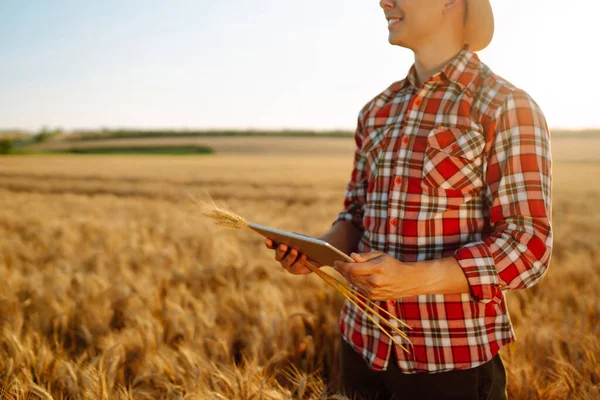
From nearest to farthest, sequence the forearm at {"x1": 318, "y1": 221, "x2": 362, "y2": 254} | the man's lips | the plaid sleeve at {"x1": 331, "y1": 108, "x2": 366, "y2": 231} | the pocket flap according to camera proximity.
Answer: the pocket flap
the man's lips
the forearm at {"x1": 318, "y1": 221, "x2": 362, "y2": 254}
the plaid sleeve at {"x1": 331, "y1": 108, "x2": 366, "y2": 231}

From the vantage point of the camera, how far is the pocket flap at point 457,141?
1.29 meters

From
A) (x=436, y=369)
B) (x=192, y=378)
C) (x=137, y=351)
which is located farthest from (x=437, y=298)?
(x=137, y=351)

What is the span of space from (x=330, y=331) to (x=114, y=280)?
1.68 metres

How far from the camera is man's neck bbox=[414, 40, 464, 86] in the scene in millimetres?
1438

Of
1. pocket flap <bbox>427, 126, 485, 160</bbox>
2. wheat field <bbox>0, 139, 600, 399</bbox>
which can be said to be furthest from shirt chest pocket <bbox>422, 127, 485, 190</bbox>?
wheat field <bbox>0, 139, 600, 399</bbox>

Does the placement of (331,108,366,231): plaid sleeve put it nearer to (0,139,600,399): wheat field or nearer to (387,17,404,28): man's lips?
(387,17,404,28): man's lips

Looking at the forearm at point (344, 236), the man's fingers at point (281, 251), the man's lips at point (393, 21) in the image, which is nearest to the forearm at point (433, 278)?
the man's fingers at point (281, 251)

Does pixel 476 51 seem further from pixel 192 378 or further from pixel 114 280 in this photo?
pixel 114 280

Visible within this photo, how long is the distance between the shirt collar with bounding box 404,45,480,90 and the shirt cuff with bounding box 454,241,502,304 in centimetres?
48

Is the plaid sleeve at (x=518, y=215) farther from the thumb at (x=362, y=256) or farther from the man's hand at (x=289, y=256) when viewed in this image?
the man's hand at (x=289, y=256)

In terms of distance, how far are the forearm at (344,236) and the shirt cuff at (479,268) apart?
485mm

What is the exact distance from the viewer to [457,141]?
131 centimetres

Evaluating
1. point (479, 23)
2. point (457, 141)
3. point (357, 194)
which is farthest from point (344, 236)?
point (479, 23)

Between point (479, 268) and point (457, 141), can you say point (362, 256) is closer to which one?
point (479, 268)
